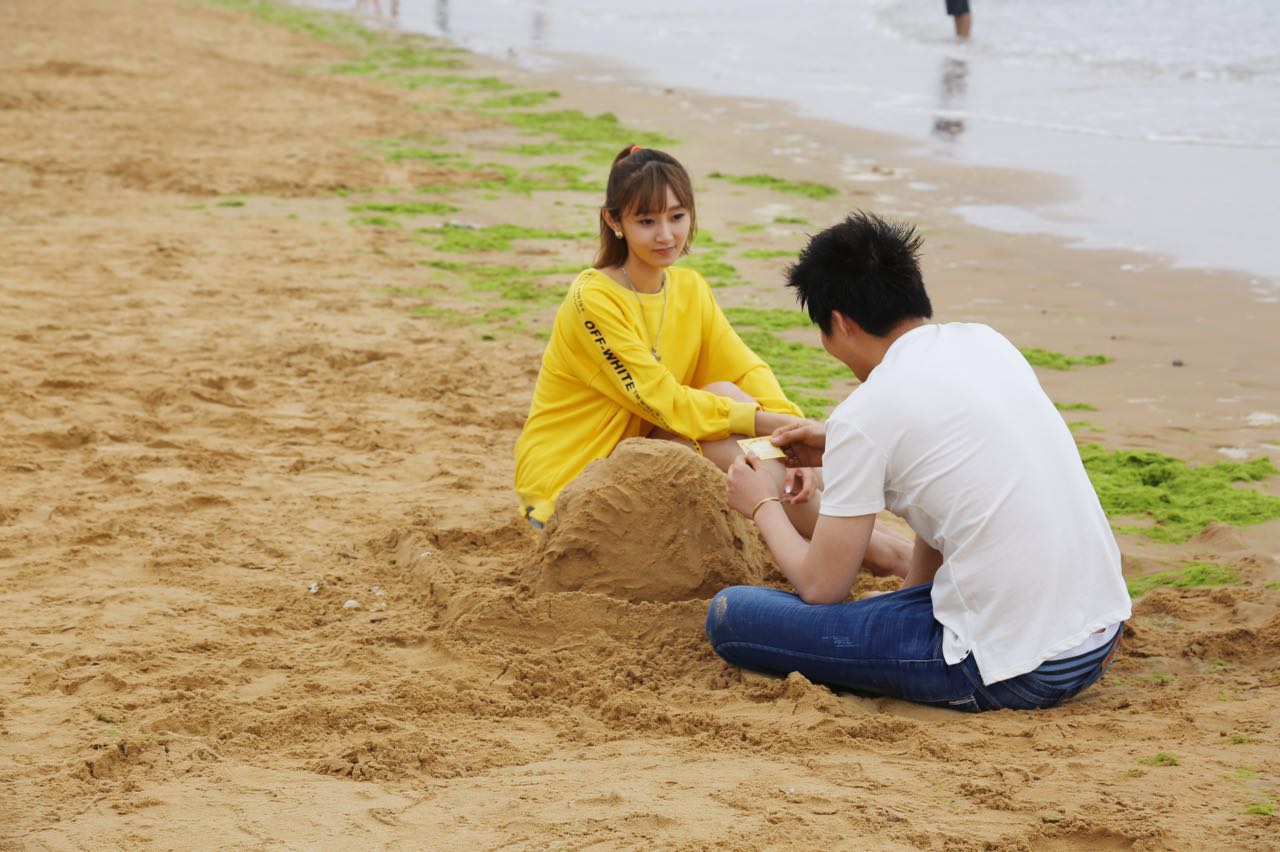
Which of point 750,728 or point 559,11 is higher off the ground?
point 559,11

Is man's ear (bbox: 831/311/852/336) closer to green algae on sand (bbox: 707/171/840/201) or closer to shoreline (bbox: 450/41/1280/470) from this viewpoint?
shoreline (bbox: 450/41/1280/470)

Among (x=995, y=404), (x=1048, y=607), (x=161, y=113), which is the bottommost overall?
(x=1048, y=607)

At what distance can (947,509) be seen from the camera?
330cm

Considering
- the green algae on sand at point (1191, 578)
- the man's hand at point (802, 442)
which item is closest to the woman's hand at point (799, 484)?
the man's hand at point (802, 442)

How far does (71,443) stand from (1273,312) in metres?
5.92

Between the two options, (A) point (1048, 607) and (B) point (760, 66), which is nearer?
(A) point (1048, 607)

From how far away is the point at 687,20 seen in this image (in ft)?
76.5

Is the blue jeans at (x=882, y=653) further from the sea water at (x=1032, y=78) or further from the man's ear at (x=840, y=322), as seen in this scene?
the sea water at (x=1032, y=78)

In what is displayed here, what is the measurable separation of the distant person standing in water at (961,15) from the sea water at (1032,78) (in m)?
0.30

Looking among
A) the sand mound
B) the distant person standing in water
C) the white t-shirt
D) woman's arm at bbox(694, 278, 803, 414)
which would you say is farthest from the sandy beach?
the distant person standing in water

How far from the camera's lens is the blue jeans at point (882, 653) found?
341 cm

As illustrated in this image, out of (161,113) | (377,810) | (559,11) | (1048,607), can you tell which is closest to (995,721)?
(1048,607)

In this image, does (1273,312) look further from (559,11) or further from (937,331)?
(559,11)

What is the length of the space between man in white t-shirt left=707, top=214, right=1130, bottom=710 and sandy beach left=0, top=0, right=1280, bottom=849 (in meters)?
0.16
